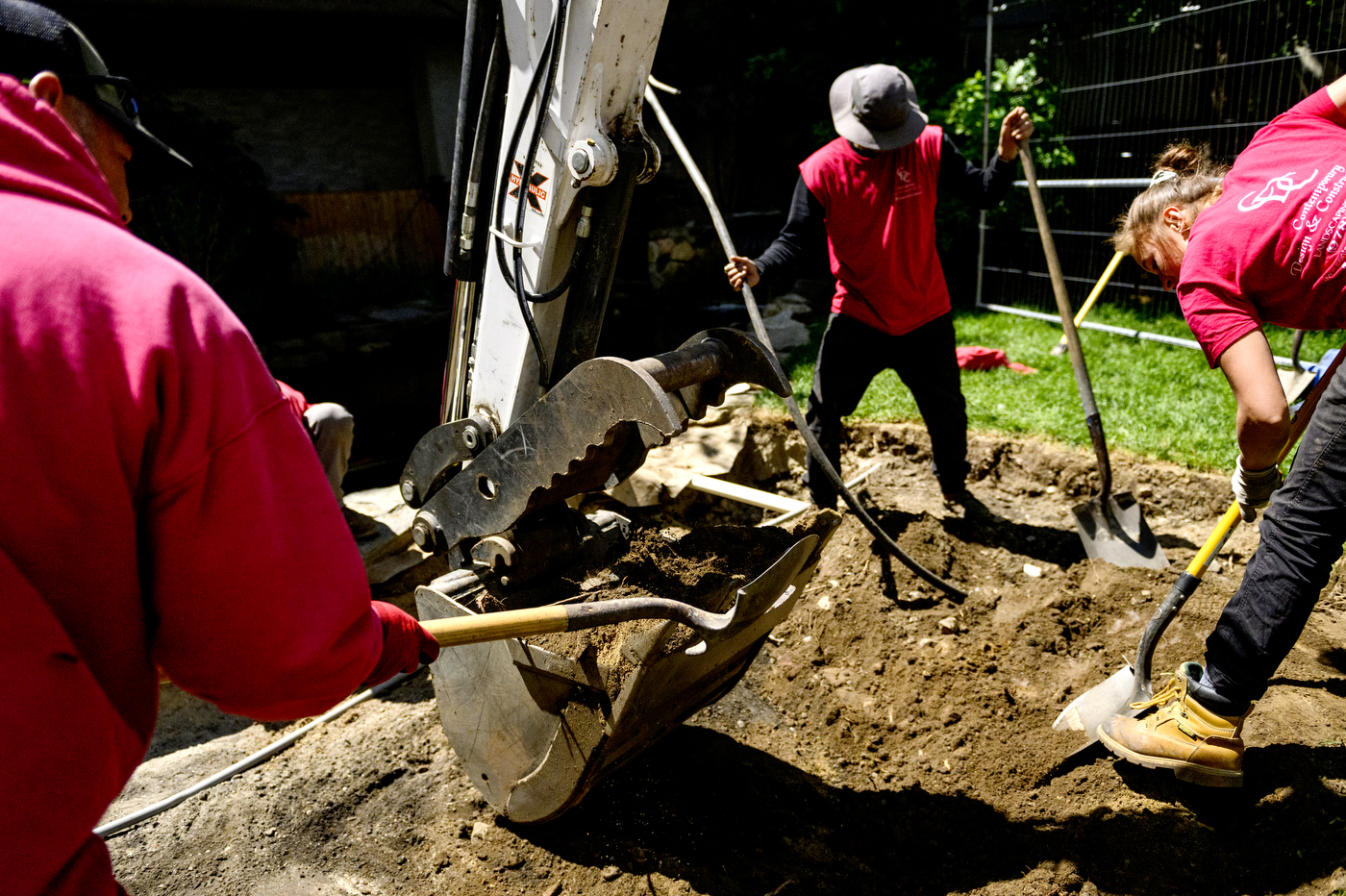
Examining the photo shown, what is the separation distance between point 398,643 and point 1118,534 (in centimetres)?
333

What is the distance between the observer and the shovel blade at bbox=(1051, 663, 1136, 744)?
261 centimetres

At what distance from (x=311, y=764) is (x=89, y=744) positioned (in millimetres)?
2189

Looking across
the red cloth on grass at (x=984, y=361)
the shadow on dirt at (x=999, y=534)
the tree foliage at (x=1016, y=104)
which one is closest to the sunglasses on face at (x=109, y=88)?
the shadow on dirt at (x=999, y=534)

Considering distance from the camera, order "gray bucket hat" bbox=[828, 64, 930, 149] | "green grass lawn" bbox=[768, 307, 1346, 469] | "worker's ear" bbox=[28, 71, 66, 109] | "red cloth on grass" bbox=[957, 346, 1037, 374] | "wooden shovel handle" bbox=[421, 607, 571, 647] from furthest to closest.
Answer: "red cloth on grass" bbox=[957, 346, 1037, 374] → "green grass lawn" bbox=[768, 307, 1346, 469] → "gray bucket hat" bbox=[828, 64, 930, 149] → "wooden shovel handle" bbox=[421, 607, 571, 647] → "worker's ear" bbox=[28, 71, 66, 109]

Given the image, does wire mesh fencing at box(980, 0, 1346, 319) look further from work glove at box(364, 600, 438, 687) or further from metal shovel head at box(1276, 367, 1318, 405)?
work glove at box(364, 600, 438, 687)

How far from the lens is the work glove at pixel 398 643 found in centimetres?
139

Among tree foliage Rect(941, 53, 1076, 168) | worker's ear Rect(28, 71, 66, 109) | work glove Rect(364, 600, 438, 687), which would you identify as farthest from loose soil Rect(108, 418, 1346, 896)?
tree foliage Rect(941, 53, 1076, 168)

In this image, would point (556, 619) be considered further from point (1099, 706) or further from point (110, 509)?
point (1099, 706)

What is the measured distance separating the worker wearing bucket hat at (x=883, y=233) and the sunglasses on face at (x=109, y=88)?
2.40m

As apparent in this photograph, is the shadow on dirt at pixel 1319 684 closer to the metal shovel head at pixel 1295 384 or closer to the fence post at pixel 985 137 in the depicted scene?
the metal shovel head at pixel 1295 384

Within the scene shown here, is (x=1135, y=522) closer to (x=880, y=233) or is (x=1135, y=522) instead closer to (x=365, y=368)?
(x=880, y=233)

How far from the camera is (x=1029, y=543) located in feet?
13.3

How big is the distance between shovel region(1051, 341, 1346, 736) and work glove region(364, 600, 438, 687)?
2.11 metres

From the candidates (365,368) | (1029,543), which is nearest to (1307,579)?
(1029,543)
